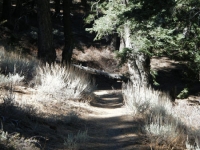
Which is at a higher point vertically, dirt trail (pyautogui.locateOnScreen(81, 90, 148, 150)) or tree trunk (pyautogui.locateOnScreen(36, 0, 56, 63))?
tree trunk (pyautogui.locateOnScreen(36, 0, 56, 63))

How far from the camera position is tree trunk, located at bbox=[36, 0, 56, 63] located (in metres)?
11.1

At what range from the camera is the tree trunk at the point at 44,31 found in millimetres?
11086

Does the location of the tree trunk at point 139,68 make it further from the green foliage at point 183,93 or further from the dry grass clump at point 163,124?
the dry grass clump at point 163,124

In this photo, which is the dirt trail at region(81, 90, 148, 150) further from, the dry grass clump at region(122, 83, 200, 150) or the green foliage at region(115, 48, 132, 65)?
the green foliage at region(115, 48, 132, 65)

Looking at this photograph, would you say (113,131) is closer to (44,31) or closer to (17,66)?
(17,66)

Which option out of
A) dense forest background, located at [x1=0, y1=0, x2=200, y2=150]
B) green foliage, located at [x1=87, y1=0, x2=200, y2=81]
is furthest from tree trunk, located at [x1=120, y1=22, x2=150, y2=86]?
green foliage, located at [x1=87, y1=0, x2=200, y2=81]

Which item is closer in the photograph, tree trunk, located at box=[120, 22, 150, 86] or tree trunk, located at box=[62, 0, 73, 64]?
tree trunk, located at box=[120, 22, 150, 86]

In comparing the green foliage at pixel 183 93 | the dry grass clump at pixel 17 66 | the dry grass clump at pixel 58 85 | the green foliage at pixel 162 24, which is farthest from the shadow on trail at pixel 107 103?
the green foliage at pixel 183 93

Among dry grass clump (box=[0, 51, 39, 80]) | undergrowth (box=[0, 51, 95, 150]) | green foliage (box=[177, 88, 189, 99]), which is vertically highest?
dry grass clump (box=[0, 51, 39, 80])

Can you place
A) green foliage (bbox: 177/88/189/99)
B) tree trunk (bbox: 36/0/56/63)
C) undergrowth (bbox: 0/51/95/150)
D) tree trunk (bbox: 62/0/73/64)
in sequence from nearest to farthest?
1. undergrowth (bbox: 0/51/95/150)
2. tree trunk (bbox: 36/0/56/63)
3. tree trunk (bbox: 62/0/73/64)
4. green foliage (bbox: 177/88/189/99)

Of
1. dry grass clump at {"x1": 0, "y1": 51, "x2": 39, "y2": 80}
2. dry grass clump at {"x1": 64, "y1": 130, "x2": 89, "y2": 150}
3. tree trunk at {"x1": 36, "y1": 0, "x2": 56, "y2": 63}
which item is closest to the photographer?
dry grass clump at {"x1": 64, "y1": 130, "x2": 89, "y2": 150}

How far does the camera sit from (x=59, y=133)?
575 centimetres

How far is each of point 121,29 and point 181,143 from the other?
A: 915cm

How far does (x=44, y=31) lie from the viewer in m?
11.2
